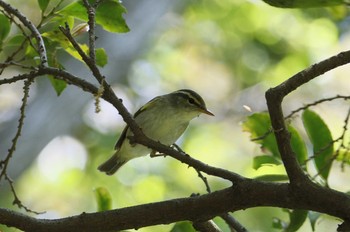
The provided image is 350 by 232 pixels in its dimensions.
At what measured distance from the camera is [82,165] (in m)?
4.86

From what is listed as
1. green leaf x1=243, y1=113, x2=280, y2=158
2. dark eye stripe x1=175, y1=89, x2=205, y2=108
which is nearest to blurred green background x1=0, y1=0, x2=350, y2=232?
dark eye stripe x1=175, y1=89, x2=205, y2=108

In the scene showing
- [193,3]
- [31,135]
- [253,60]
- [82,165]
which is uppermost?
[193,3]

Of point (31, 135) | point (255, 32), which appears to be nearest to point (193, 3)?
point (255, 32)

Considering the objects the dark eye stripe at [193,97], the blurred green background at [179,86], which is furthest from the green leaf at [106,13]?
the blurred green background at [179,86]

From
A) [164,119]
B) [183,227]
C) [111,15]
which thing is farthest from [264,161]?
[164,119]

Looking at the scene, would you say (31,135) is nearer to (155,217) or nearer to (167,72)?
(167,72)

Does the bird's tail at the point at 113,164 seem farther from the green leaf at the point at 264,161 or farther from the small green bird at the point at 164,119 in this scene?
the green leaf at the point at 264,161

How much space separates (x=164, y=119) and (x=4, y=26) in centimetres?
92

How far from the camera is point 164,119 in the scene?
7.09ft

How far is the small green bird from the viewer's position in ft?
7.00

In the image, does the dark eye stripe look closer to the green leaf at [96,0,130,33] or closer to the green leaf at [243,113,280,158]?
the green leaf at [243,113,280,158]

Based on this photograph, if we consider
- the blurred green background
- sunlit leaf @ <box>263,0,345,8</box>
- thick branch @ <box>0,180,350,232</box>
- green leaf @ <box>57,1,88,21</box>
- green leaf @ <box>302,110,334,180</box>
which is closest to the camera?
sunlit leaf @ <box>263,0,345,8</box>

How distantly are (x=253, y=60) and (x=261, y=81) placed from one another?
0.26 meters

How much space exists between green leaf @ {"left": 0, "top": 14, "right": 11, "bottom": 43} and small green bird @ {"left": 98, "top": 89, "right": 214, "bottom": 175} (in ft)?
2.56
